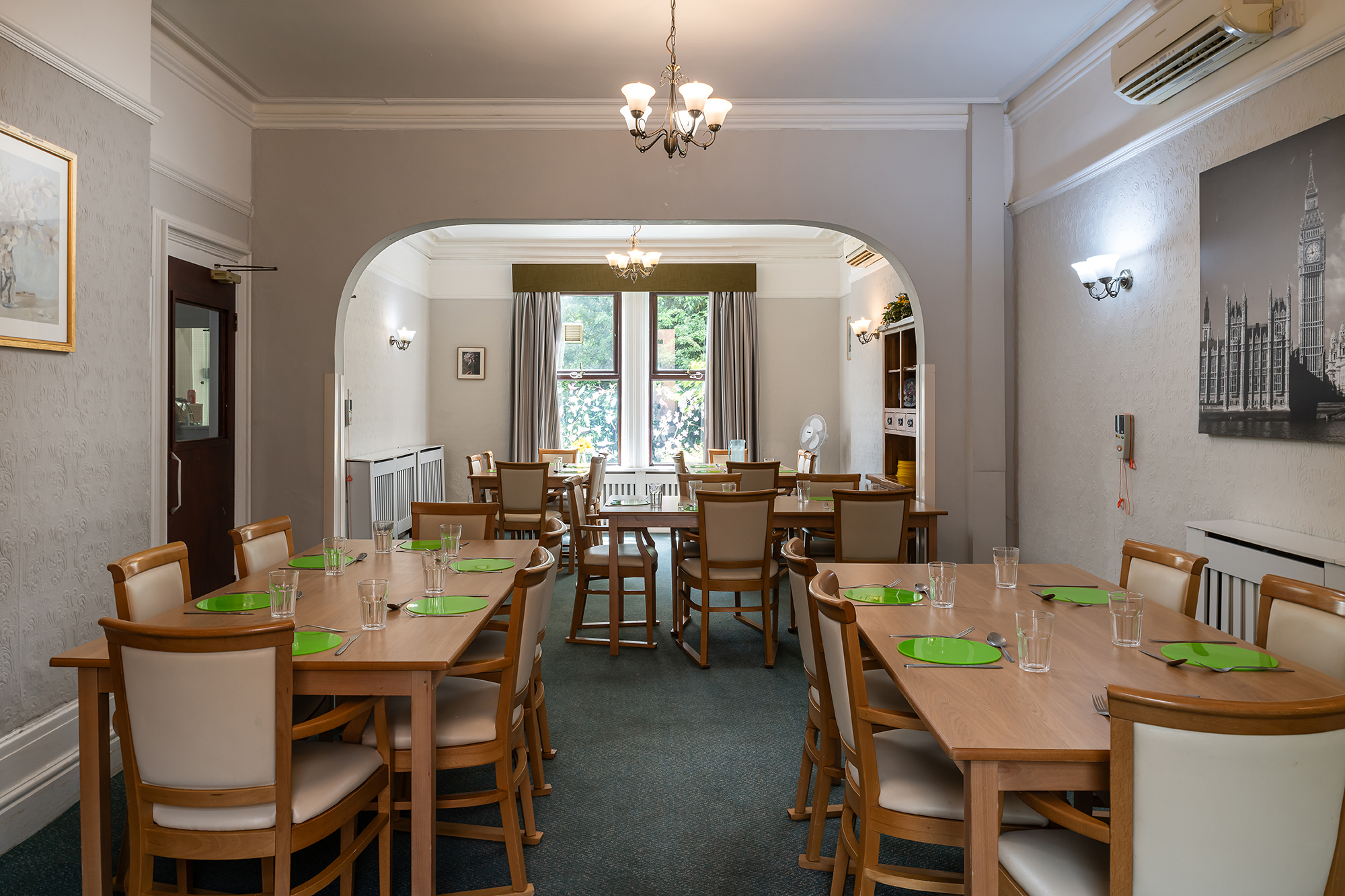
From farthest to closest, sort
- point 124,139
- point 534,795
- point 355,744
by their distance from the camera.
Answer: point 124,139 < point 534,795 < point 355,744

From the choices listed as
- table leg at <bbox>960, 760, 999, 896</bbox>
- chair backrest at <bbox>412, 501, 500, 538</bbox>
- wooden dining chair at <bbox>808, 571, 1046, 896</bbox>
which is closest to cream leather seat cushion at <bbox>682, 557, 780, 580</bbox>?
chair backrest at <bbox>412, 501, 500, 538</bbox>

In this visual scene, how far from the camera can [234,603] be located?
2.36m

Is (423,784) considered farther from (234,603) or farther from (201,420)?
(201,420)

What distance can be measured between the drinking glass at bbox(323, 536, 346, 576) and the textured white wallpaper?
3432 millimetres

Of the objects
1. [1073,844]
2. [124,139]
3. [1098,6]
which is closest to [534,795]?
[1073,844]

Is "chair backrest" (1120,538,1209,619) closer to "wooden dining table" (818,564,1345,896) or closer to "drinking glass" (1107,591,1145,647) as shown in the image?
"wooden dining table" (818,564,1345,896)

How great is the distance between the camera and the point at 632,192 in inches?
185

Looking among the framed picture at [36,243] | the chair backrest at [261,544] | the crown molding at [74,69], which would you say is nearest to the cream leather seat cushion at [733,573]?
the chair backrest at [261,544]

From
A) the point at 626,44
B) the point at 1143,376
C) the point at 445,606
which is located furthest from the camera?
the point at 626,44

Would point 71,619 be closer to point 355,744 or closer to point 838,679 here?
point 355,744

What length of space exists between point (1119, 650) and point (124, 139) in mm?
3891

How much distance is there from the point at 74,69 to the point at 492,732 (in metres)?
2.79

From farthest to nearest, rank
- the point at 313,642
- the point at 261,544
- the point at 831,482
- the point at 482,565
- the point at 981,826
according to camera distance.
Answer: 1. the point at 831,482
2. the point at 261,544
3. the point at 482,565
4. the point at 313,642
5. the point at 981,826

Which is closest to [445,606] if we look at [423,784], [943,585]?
[423,784]
